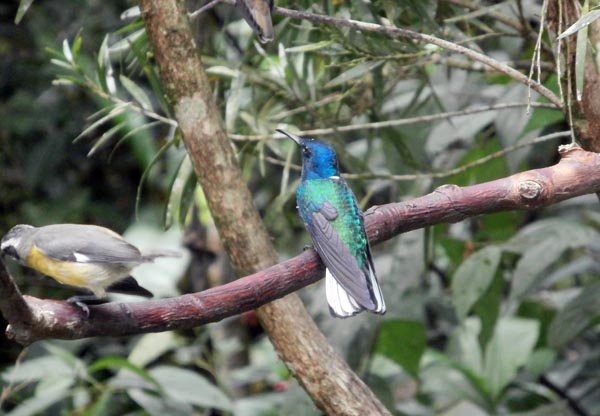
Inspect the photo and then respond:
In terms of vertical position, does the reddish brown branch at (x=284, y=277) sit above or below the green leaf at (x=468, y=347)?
above

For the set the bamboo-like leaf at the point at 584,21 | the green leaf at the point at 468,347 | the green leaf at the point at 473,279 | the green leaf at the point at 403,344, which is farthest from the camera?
the green leaf at the point at 468,347

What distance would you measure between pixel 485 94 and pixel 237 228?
5.99 feet

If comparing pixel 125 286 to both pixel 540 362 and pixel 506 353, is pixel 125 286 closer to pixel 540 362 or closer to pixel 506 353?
pixel 506 353

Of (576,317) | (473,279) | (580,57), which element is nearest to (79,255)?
(580,57)

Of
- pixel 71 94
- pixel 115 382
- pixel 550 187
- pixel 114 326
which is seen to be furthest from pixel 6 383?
pixel 550 187

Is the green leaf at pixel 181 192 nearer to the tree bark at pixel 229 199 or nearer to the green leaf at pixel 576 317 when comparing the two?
the tree bark at pixel 229 199

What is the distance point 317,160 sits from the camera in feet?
9.19

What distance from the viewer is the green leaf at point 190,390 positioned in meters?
3.90

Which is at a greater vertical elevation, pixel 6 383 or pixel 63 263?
pixel 63 263

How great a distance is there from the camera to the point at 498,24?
360 cm

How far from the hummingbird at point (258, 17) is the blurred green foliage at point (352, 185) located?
22 centimetres

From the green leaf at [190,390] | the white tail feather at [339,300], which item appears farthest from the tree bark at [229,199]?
the green leaf at [190,390]

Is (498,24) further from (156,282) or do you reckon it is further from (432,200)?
(156,282)

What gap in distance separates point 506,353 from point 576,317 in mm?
600
